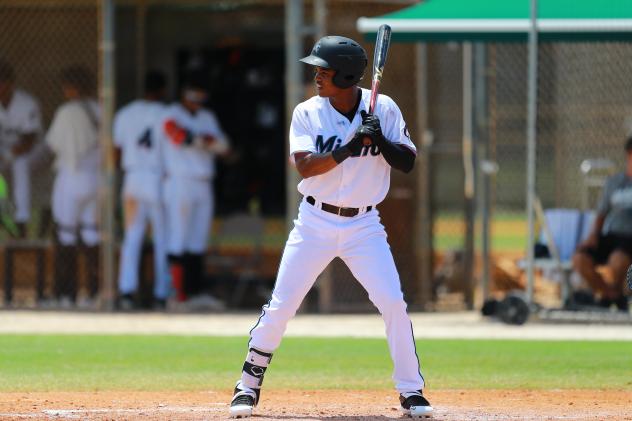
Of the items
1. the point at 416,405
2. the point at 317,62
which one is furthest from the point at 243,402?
the point at 317,62

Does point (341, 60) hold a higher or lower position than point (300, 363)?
higher

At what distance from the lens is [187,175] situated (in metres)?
14.5

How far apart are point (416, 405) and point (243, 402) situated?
837 mm

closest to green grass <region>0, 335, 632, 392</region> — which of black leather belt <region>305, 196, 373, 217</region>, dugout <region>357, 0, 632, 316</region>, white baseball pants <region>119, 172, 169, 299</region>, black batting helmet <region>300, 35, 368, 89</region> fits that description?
black leather belt <region>305, 196, 373, 217</region>

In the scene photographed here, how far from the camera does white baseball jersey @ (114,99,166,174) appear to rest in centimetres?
1441

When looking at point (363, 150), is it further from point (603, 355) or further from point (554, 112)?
point (554, 112)

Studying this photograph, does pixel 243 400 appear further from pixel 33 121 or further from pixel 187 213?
pixel 33 121

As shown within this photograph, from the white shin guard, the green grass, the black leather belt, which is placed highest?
the black leather belt

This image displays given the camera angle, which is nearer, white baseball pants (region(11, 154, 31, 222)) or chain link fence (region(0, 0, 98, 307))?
chain link fence (region(0, 0, 98, 307))

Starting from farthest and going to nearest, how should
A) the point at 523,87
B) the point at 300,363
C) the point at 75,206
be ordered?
the point at 523,87, the point at 75,206, the point at 300,363

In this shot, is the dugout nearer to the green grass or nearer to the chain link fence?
the green grass

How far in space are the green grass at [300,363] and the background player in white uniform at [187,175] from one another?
2.64 m

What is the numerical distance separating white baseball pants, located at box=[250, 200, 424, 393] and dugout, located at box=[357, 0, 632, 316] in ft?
19.0

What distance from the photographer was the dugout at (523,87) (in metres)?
12.9
